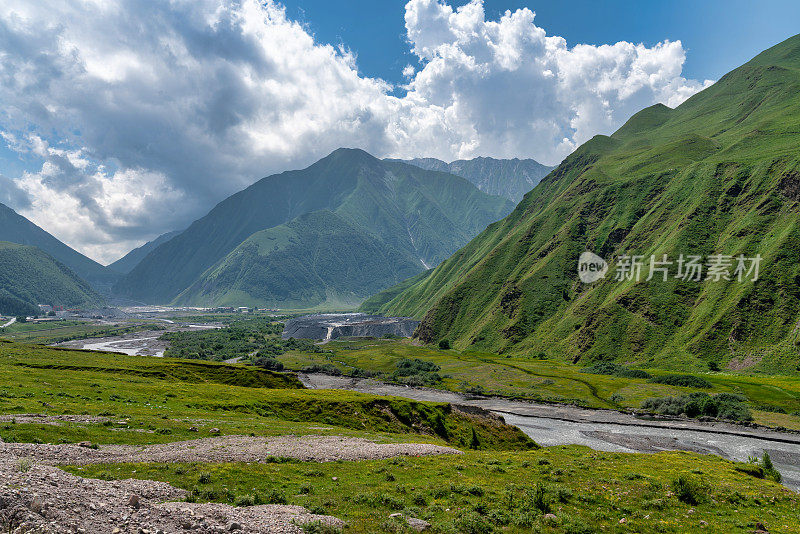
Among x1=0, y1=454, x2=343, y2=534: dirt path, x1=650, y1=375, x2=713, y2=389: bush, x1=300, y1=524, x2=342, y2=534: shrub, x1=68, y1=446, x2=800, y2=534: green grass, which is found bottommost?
x1=650, y1=375, x2=713, y2=389: bush

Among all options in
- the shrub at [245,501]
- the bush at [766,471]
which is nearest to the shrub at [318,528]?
the shrub at [245,501]

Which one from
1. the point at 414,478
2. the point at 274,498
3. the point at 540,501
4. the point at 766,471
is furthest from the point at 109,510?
the point at 766,471

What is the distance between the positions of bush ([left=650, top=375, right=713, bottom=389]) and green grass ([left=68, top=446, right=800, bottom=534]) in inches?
3707

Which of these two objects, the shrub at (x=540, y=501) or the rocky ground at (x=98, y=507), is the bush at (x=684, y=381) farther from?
the rocky ground at (x=98, y=507)

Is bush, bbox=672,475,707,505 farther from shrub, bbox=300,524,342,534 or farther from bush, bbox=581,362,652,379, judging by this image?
bush, bbox=581,362,652,379

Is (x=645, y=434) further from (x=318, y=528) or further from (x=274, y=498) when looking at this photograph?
(x=318, y=528)

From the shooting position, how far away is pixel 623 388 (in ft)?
387

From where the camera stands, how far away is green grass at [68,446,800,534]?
853 inches

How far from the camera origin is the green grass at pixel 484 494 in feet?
71.1

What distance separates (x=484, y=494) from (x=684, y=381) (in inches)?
4744

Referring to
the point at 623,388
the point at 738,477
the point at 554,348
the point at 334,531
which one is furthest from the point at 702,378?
the point at 334,531

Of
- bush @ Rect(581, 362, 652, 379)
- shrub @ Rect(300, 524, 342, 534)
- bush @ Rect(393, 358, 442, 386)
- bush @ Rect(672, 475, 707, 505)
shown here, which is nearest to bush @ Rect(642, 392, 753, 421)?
bush @ Rect(581, 362, 652, 379)

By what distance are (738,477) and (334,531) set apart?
42061 millimetres

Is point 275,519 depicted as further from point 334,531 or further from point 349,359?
point 349,359
